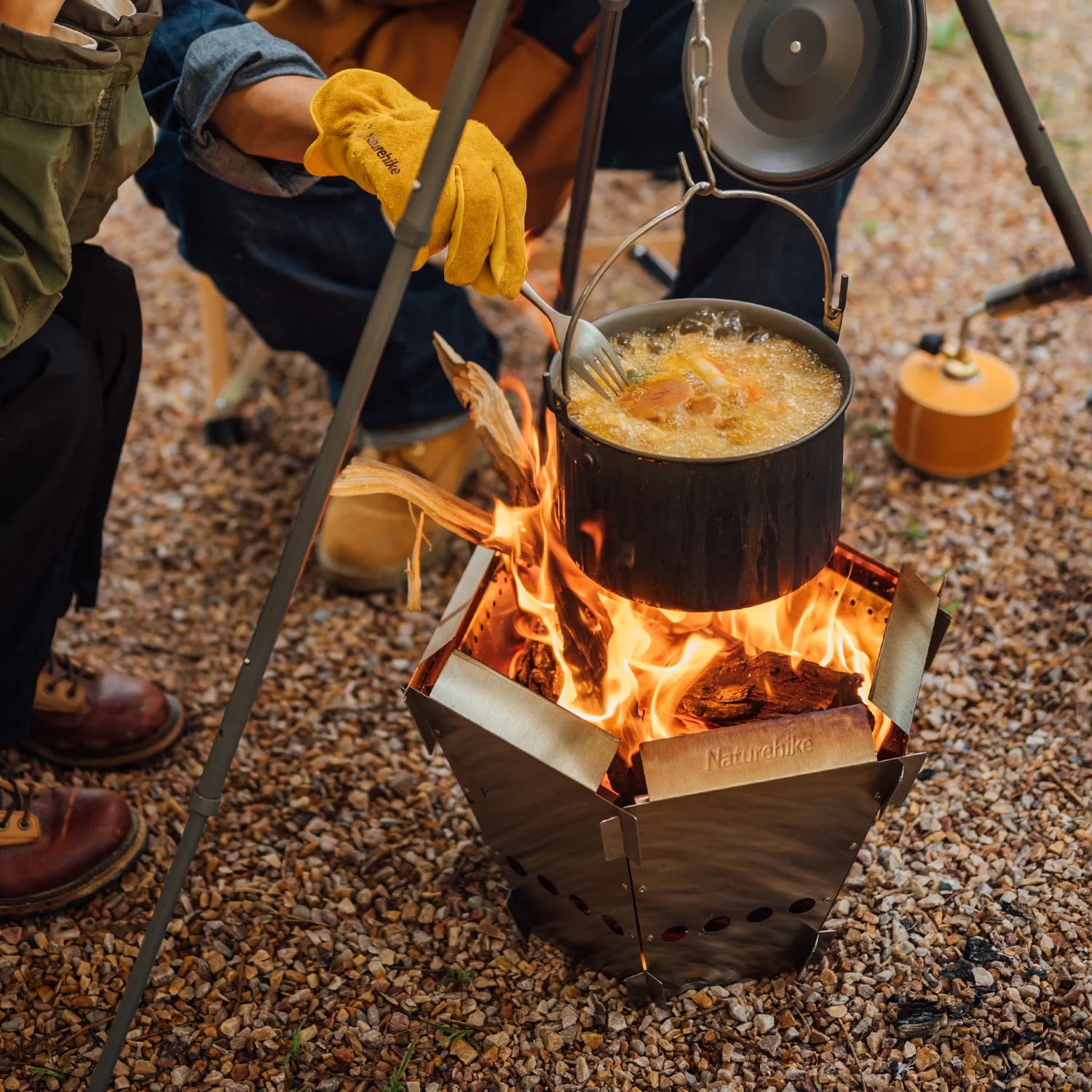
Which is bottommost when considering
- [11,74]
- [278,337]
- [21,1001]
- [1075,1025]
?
[21,1001]

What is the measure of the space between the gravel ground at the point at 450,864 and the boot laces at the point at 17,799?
0.55ft

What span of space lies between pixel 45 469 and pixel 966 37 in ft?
13.3

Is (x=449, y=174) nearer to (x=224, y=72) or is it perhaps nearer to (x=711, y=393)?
(x=711, y=393)

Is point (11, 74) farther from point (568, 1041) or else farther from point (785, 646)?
point (568, 1041)

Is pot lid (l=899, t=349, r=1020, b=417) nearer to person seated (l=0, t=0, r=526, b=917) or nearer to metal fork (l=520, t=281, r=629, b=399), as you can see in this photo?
metal fork (l=520, t=281, r=629, b=399)

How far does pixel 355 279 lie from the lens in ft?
7.36

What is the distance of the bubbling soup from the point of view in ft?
4.58

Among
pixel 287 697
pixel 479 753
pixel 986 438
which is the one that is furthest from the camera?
pixel 986 438

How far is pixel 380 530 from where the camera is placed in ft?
7.84

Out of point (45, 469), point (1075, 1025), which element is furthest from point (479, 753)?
point (1075, 1025)

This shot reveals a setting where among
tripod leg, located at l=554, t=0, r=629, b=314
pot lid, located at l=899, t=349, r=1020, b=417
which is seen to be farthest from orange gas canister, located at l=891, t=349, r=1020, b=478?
tripod leg, located at l=554, t=0, r=629, b=314

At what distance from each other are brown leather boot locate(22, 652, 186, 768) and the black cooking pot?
0.99m

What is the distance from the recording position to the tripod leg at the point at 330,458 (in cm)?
115

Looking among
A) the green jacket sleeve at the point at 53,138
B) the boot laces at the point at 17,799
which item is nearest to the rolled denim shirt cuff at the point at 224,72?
the green jacket sleeve at the point at 53,138
